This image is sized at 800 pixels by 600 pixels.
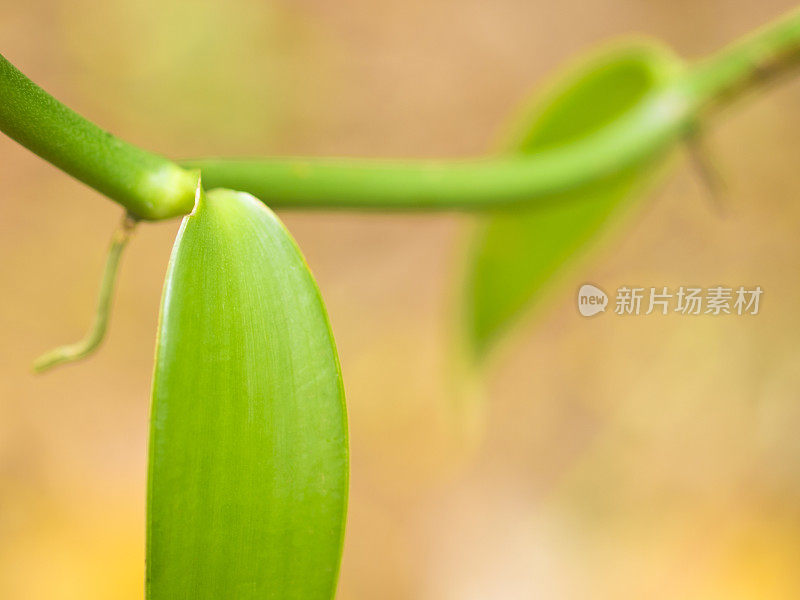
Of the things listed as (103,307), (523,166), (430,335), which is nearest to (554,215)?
(523,166)

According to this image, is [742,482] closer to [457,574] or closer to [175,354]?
[457,574]

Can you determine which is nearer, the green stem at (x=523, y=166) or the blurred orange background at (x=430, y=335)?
the green stem at (x=523, y=166)

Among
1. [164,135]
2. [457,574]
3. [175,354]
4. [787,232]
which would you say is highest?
[164,135]

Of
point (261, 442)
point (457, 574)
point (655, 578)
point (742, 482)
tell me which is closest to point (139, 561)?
point (457, 574)

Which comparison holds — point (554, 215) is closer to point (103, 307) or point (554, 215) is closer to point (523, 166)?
point (523, 166)

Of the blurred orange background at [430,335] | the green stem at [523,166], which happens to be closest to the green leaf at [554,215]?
the green stem at [523,166]

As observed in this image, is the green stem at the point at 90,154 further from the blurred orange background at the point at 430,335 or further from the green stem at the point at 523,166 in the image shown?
the blurred orange background at the point at 430,335

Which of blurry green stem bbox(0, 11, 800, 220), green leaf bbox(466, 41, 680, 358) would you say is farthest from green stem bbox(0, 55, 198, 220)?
green leaf bbox(466, 41, 680, 358)
